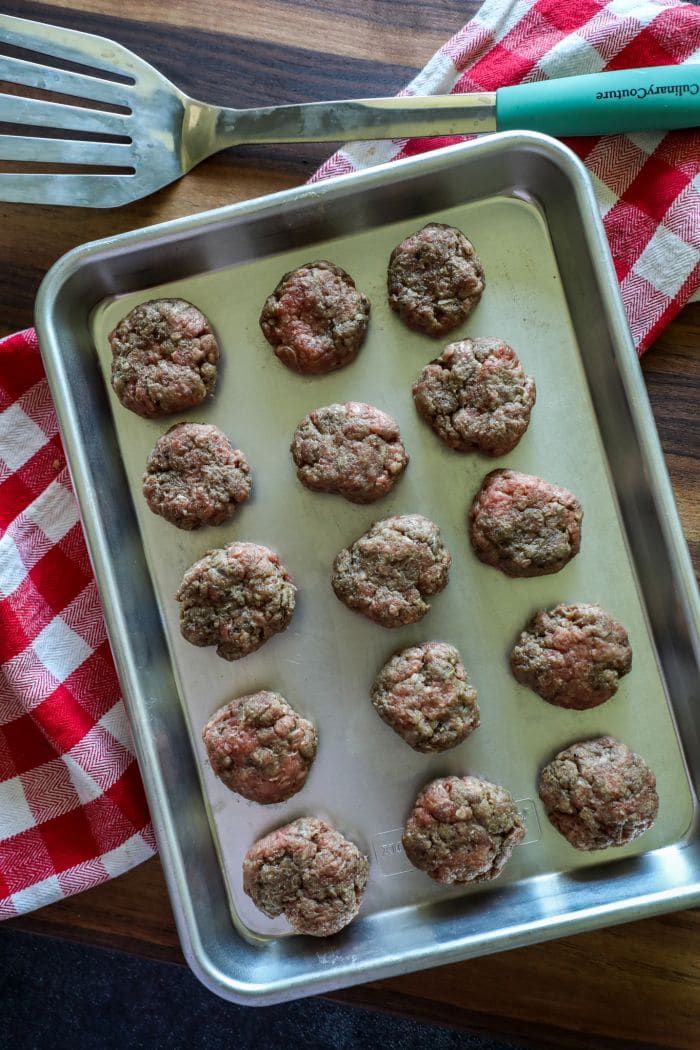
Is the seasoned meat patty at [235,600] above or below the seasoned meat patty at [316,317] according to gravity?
below

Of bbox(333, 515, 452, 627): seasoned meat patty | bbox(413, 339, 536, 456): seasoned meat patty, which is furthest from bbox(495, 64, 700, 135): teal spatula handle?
bbox(333, 515, 452, 627): seasoned meat patty

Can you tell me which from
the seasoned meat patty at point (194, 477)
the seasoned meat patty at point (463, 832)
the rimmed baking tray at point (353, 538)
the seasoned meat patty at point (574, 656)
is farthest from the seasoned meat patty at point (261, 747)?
the seasoned meat patty at point (574, 656)

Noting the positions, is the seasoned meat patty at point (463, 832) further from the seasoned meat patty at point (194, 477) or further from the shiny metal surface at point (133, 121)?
the shiny metal surface at point (133, 121)

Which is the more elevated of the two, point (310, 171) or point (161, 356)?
point (310, 171)

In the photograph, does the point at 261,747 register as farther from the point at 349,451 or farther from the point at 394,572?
the point at 349,451

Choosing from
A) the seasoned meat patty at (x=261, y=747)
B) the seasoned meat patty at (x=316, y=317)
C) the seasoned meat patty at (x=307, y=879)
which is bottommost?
the seasoned meat patty at (x=307, y=879)

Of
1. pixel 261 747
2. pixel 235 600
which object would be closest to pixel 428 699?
pixel 261 747

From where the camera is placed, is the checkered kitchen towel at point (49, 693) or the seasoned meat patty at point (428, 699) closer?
the seasoned meat patty at point (428, 699)

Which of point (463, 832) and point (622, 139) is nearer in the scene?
point (463, 832)
